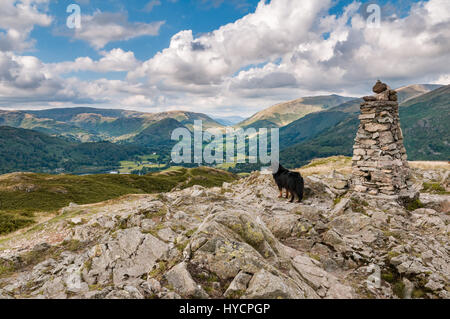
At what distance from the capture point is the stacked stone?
18625mm

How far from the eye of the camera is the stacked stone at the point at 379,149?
18625 millimetres

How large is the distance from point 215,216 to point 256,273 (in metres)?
3.28

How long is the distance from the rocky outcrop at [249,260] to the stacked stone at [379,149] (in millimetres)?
4215

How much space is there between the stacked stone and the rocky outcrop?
4.22 meters

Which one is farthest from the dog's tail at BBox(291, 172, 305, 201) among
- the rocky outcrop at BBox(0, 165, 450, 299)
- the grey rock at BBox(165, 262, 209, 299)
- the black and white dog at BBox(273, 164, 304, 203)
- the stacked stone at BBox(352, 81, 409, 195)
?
the grey rock at BBox(165, 262, 209, 299)

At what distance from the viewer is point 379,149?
1908cm

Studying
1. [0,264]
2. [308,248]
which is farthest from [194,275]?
[0,264]

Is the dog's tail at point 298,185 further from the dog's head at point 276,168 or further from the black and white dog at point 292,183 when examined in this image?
the dog's head at point 276,168

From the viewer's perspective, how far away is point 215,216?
9.59 metres

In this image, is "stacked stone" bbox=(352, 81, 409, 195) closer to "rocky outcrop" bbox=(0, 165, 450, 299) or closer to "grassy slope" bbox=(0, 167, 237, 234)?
"rocky outcrop" bbox=(0, 165, 450, 299)

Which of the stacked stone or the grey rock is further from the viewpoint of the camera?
the stacked stone

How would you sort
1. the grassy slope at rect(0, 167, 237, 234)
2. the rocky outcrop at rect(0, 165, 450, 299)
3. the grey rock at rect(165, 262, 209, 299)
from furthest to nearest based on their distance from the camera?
the grassy slope at rect(0, 167, 237, 234)
the rocky outcrop at rect(0, 165, 450, 299)
the grey rock at rect(165, 262, 209, 299)

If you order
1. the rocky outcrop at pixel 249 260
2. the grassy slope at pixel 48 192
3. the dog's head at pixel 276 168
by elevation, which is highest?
the dog's head at pixel 276 168

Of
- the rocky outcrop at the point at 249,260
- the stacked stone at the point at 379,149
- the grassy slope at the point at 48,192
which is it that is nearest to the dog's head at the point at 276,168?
the rocky outcrop at the point at 249,260
